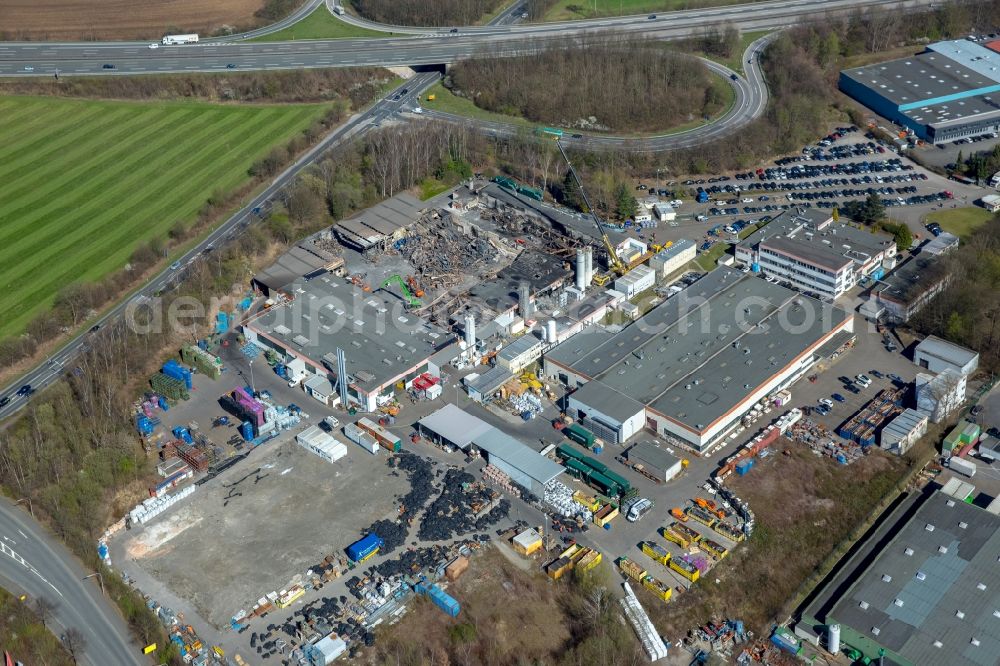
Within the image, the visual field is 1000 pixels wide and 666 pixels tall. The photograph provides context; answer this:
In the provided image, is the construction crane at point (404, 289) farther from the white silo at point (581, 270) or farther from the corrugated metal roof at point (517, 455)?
the corrugated metal roof at point (517, 455)

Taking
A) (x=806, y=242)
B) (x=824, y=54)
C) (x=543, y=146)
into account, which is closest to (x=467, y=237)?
(x=543, y=146)

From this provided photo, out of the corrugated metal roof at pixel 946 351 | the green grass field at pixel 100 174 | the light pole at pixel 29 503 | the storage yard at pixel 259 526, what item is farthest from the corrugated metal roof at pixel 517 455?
the green grass field at pixel 100 174

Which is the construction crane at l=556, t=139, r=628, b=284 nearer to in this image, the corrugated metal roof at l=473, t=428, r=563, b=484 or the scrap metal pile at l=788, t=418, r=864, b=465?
the scrap metal pile at l=788, t=418, r=864, b=465

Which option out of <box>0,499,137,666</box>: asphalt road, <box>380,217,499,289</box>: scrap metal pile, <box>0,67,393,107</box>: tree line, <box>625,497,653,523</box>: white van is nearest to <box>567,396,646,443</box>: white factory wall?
<box>625,497,653,523</box>: white van

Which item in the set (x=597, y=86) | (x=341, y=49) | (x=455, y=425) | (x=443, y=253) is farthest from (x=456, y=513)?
(x=341, y=49)

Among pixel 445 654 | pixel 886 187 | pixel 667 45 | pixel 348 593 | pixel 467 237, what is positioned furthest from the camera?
pixel 667 45

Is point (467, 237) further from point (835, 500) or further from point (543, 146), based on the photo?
point (835, 500)

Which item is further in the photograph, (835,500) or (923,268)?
(923,268)
